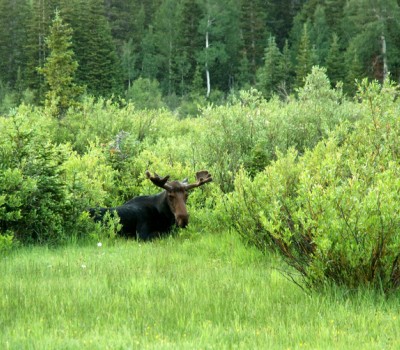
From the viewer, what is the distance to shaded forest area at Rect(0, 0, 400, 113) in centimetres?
5138

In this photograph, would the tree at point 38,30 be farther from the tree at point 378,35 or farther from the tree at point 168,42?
the tree at point 378,35

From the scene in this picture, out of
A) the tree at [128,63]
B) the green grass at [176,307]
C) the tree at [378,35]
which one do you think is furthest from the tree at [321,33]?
the green grass at [176,307]

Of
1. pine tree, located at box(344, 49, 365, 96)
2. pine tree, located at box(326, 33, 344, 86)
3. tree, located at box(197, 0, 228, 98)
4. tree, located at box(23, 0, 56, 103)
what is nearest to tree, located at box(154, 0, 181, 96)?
tree, located at box(197, 0, 228, 98)

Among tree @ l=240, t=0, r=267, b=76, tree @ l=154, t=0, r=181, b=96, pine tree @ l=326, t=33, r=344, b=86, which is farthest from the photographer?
tree @ l=240, t=0, r=267, b=76

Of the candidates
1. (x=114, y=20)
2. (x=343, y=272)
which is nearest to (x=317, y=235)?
(x=343, y=272)

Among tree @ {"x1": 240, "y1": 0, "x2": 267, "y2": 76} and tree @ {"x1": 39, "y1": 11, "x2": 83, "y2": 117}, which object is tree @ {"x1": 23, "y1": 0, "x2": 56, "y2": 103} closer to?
tree @ {"x1": 39, "y1": 11, "x2": 83, "y2": 117}

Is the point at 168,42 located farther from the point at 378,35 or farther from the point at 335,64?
the point at 378,35

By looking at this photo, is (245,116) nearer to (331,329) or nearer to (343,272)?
(343,272)

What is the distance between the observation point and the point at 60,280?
245 inches

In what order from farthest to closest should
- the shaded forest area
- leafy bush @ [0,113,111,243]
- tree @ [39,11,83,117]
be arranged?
the shaded forest area < tree @ [39,11,83,117] < leafy bush @ [0,113,111,243]

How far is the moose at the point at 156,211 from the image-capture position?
30.5 feet

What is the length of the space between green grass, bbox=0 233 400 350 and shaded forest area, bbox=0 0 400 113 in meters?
41.6

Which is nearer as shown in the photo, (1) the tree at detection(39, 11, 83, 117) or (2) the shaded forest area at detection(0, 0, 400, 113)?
(1) the tree at detection(39, 11, 83, 117)

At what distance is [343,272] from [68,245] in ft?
14.5
